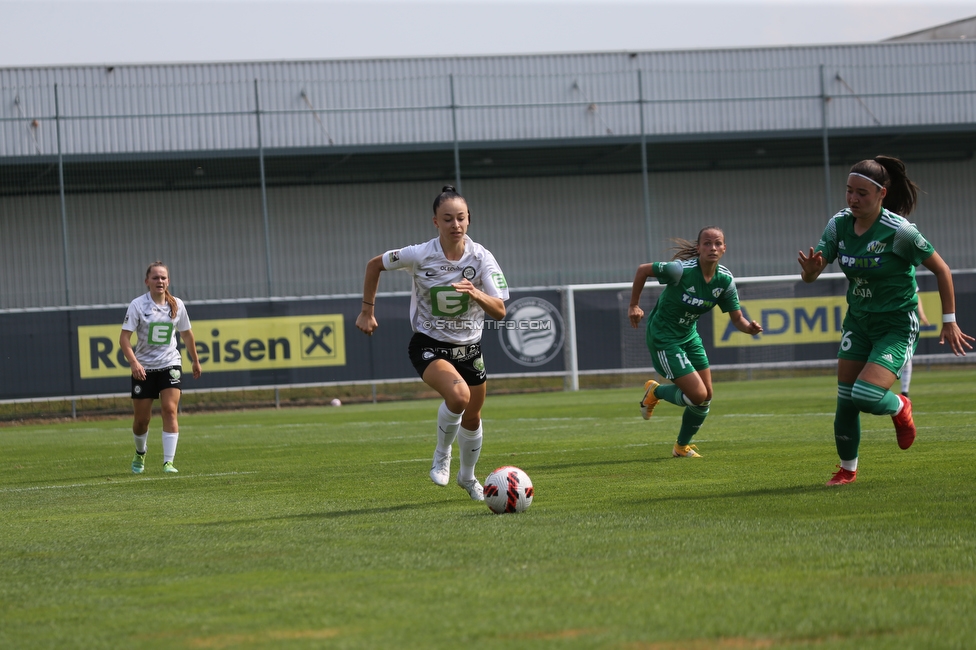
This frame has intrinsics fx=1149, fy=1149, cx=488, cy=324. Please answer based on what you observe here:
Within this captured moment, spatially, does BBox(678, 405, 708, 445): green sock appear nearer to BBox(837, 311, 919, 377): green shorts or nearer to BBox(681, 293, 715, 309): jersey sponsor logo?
BBox(681, 293, 715, 309): jersey sponsor logo

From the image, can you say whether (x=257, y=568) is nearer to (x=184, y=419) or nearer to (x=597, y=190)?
(x=184, y=419)

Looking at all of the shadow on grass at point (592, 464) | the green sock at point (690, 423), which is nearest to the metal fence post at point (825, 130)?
the green sock at point (690, 423)

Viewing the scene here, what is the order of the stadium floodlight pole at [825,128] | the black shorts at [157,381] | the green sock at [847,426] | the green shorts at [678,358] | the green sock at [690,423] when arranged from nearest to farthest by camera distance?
the green sock at [847,426] < the green sock at [690,423] < the green shorts at [678,358] < the black shorts at [157,381] < the stadium floodlight pole at [825,128]

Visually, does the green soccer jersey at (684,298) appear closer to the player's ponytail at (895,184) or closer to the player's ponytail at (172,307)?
the player's ponytail at (895,184)

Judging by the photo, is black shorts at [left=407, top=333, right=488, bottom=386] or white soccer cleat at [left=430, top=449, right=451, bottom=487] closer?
black shorts at [left=407, top=333, right=488, bottom=386]

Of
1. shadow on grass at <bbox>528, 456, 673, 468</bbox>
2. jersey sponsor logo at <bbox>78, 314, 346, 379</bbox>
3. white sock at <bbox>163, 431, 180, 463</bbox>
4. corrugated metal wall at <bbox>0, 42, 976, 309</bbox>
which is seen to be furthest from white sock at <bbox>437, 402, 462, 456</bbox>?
corrugated metal wall at <bbox>0, 42, 976, 309</bbox>

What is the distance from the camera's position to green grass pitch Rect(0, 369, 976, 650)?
4027mm

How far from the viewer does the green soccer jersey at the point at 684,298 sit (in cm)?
1094

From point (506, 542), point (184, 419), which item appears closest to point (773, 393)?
point (184, 419)

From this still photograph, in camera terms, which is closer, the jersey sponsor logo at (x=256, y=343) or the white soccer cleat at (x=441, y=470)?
the white soccer cleat at (x=441, y=470)

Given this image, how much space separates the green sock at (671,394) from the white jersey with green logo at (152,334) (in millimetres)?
5070

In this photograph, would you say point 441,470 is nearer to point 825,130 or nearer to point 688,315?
point 688,315

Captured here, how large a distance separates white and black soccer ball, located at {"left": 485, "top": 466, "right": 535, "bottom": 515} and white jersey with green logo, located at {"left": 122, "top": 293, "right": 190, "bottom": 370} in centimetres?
601

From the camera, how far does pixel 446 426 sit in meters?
8.07
